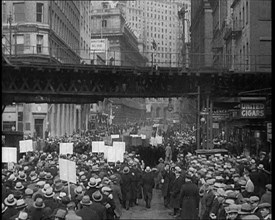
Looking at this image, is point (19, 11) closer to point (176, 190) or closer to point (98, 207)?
point (176, 190)

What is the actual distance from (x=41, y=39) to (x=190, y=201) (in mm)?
38561

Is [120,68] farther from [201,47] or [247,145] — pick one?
[201,47]

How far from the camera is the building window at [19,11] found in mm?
45597

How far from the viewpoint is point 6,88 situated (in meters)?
29.4

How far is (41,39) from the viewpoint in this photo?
4984 cm

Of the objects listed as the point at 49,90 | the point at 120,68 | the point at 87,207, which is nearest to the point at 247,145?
the point at 120,68

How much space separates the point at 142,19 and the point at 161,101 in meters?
24.3

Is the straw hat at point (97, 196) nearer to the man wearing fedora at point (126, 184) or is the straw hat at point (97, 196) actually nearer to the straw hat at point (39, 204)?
the straw hat at point (39, 204)

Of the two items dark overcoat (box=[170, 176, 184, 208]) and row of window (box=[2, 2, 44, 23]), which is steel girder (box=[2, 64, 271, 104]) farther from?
dark overcoat (box=[170, 176, 184, 208])

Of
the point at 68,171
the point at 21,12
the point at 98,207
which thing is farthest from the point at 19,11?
the point at 98,207

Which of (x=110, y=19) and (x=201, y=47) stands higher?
(x=110, y=19)

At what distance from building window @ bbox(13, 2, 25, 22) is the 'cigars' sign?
28667 millimetres

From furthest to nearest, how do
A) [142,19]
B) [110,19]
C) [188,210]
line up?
1. [142,19]
2. [110,19]
3. [188,210]

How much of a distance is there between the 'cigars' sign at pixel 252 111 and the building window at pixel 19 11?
94.1 feet
